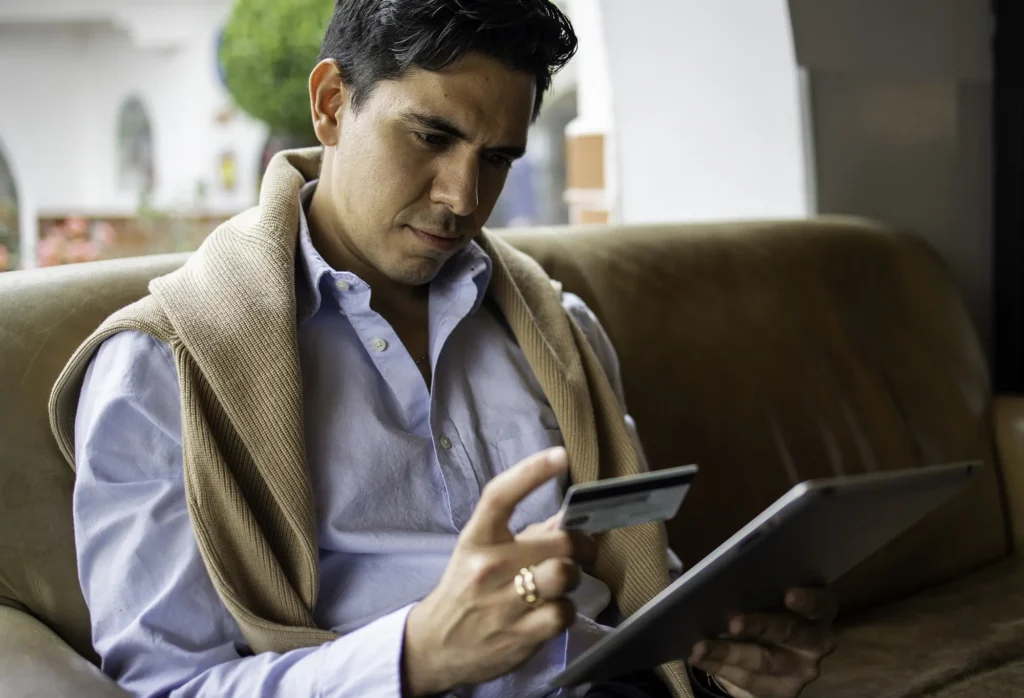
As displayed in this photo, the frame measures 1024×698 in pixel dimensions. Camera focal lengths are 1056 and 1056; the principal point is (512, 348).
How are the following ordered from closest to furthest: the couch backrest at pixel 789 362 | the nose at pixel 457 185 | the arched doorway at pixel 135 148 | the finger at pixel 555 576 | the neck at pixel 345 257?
the finger at pixel 555 576 → the nose at pixel 457 185 → the neck at pixel 345 257 → the couch backrest at pixel 789 362 → the arched doorway at pixel 135 148

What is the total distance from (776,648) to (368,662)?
16.1 inches

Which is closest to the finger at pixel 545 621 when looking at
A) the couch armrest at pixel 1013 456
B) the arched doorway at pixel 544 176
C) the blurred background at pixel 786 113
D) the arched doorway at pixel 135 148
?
the couch armrest at pixel 1013 456

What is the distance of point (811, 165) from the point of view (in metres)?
2.24

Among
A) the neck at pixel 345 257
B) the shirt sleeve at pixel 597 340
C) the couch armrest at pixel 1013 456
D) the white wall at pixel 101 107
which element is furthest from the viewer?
the white wall at pixel 101 107

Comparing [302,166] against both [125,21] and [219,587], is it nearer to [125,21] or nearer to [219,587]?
[219,587]

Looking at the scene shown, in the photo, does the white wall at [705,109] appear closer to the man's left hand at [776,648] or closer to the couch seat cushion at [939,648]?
the couch seat cushion at [939,648]

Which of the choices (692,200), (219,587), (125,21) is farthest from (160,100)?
(219,587)

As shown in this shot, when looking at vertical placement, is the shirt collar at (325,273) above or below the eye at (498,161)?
below

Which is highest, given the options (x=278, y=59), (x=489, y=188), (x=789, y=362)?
(x=278, y=59)

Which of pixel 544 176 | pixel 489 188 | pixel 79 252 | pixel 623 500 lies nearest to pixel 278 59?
pixel 79 252

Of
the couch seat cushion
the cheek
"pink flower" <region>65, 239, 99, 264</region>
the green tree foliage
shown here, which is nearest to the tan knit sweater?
the cheek

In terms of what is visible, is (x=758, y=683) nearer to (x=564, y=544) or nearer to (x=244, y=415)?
(x=564, y=544)

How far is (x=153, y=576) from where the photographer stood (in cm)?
95

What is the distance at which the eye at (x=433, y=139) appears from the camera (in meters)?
1.08
